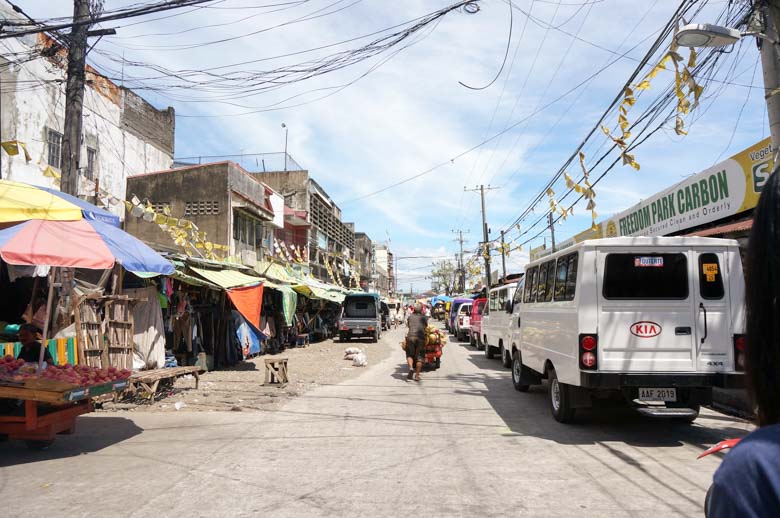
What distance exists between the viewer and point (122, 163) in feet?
76.4

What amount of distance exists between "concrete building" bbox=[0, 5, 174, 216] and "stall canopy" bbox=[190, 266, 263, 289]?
2.72 metres

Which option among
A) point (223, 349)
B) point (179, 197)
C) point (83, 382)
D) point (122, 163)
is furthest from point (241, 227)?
point (83, 382)

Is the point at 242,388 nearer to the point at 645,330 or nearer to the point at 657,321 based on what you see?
the point at 645,330

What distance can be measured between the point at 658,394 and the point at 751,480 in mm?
6909

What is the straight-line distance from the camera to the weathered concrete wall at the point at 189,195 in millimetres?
25109

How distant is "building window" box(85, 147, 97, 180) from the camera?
20.1 m

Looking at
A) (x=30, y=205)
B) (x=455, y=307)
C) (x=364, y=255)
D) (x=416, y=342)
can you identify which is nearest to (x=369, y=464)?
(x=30, y=205)

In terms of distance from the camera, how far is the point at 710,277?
730cm

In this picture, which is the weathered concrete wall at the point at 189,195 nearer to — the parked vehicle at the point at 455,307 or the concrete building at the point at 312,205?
the parked vehicle at the point at 455,307

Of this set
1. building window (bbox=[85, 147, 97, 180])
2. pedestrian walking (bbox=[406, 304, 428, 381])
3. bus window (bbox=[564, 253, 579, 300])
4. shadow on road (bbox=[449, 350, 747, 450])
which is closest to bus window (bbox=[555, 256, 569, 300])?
bus window (bbox=[564, 253, 579, 300])

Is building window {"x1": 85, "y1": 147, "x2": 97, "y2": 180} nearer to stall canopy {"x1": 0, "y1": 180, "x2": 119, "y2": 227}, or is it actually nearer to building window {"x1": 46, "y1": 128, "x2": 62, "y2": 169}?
building window {"x1": 46, "y1": 128, "x2": 62, "y2": 169}

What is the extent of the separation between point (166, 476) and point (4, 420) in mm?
2329

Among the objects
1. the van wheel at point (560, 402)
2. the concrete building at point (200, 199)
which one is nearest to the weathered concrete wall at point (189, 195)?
the concrete building at point (200, 199)

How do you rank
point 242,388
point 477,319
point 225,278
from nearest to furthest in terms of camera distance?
point 242,388 → point 225,278 → point 477,319
